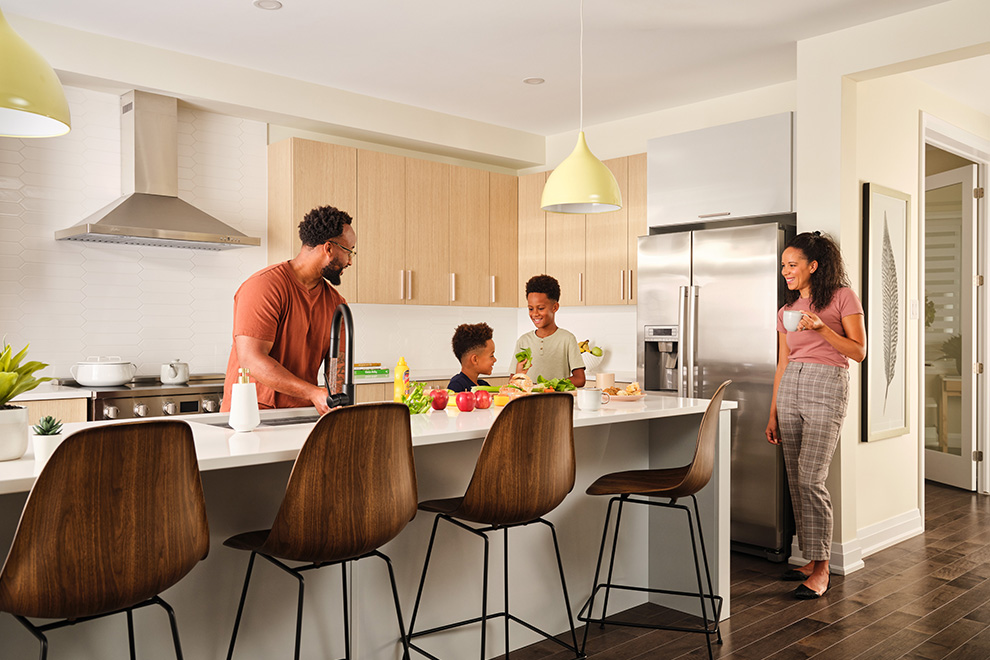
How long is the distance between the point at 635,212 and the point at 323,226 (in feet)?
9.92

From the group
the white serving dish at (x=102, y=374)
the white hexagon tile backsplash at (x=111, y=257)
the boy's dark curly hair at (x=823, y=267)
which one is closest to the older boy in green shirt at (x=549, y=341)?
the boy's dark curly hair at (x=823, y=267)

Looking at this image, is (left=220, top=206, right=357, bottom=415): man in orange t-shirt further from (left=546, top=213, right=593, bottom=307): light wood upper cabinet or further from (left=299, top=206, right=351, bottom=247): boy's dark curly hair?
(left=546, top=213, right=593, bottom=307): light wood upper cabinet

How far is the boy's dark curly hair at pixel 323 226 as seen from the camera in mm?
2832

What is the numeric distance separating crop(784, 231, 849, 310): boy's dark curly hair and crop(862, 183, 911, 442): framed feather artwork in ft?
1.38

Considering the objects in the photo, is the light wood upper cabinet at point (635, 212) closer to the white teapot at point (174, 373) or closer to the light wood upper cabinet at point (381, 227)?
the light wood upper cabinet at point (381, 227)

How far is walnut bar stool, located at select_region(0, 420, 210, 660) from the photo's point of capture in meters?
1.45

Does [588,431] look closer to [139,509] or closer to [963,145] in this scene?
[139,509]

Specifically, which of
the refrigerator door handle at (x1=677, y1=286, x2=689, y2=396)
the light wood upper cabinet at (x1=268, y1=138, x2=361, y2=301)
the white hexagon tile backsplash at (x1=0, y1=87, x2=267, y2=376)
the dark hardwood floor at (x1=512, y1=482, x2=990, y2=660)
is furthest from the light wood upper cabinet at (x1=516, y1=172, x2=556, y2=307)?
the dark hardwood floor at (x1=512, y1=482, x2=990, y2=660)

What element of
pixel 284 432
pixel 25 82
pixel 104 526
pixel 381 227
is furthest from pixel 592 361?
pixel 104 526

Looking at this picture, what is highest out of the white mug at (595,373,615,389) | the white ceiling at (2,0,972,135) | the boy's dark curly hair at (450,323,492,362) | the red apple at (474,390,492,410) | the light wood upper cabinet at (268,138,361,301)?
the white ceiling at (2,0,972,135)

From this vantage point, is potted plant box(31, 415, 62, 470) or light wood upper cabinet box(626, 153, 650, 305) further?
light wood upper cabinet box(626, 153, 650, 305)

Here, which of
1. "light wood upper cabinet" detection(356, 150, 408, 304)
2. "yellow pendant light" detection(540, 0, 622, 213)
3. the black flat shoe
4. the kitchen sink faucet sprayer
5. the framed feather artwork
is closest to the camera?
the kitchen sink faucet sprayer

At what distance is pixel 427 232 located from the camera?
5500mm

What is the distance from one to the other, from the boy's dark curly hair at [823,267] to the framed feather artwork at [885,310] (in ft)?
1.38
